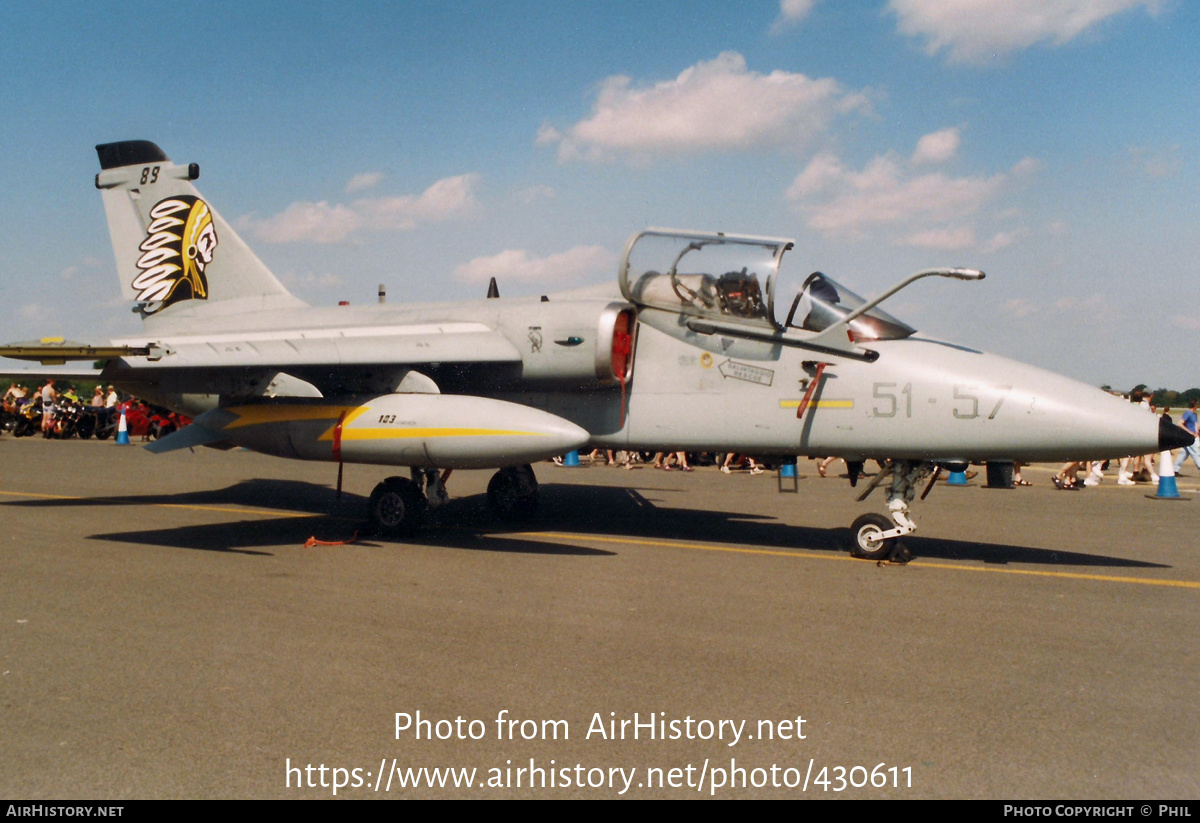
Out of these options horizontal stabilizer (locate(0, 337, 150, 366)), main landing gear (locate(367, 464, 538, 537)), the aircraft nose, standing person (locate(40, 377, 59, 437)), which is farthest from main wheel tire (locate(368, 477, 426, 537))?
standing person (locate(40, 377, 59, 437))

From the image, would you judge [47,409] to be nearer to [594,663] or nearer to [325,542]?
[325,542]

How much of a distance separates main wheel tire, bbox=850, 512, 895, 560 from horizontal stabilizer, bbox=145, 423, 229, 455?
6.66 m

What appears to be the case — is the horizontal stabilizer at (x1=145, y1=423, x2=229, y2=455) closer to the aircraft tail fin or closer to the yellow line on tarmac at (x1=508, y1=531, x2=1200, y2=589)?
the aircraft tail fin

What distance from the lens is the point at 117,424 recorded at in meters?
27.2

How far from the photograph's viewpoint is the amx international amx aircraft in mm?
7398

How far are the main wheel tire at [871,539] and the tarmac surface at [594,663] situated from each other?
29 cm

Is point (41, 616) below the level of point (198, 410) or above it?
below

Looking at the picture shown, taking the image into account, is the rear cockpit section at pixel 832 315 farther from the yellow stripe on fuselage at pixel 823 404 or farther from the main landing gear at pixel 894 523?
the main landing gear at pixel 894 523

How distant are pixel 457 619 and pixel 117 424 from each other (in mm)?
25659

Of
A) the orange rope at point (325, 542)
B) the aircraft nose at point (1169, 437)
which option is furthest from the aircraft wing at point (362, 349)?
the aircraft nose at point (1169, 437)

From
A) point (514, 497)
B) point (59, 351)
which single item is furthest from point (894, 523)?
point (59, 351)

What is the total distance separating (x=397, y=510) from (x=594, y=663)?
4957 millimetres
